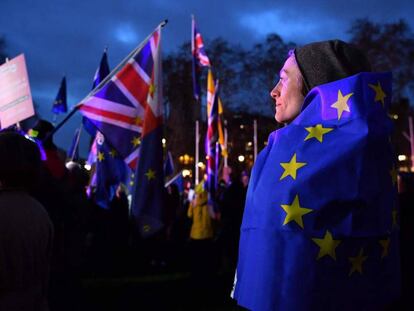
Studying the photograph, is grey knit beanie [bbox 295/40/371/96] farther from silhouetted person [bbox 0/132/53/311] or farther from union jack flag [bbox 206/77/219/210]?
union jack flag [bbox 206/77/219/210]

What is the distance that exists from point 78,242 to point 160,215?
0.90 m

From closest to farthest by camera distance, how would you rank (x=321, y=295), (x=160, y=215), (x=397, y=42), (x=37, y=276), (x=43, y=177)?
(x=321, y=295) → (x=37, y=276) → (x=43, y=177) → (x=160, y=215) → (x=397, y=42)

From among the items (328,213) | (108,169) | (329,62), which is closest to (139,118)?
(108,169)

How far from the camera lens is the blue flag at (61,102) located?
14961 mm

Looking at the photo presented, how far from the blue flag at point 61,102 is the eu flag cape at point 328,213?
14579 mm

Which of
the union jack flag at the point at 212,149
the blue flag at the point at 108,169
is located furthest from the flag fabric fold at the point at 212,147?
the blue flag at the point at 108,169

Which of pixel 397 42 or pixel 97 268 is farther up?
pixel 397 42

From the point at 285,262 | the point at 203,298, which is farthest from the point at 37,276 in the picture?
the point at 203,298

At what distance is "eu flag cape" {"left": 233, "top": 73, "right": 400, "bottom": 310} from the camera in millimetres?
1207

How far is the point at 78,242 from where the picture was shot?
4.55 m

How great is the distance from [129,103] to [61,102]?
1022 cm

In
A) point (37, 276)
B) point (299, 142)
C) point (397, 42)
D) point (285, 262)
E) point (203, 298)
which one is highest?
point (397, 42)

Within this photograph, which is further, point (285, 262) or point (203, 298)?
point (203, 298)

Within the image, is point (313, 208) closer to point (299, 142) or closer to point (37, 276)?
point (299, 142)
